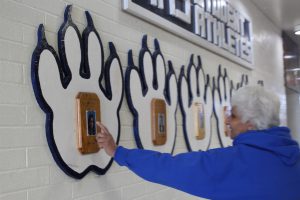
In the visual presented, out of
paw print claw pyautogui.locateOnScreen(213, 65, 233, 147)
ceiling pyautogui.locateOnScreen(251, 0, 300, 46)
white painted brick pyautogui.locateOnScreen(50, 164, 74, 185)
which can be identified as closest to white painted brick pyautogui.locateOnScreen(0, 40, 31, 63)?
white painted brick pyautogui.locateOnScreen(50, 164, 74, 185)

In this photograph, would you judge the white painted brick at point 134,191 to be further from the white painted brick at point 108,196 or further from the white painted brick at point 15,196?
the white painted brick at point 15,196

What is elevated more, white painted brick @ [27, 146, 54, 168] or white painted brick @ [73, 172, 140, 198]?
white painted brick @ [27, 146, 54, 168]

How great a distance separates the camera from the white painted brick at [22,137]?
4.55 ft

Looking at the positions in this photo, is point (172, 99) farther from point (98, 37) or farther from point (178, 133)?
point (98, 37)

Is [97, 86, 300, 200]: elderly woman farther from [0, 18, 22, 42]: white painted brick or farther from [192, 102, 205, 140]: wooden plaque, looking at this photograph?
[192, 102, 205, 140]: wooden plaque

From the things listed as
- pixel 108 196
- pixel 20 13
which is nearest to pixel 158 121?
pixel 108 196

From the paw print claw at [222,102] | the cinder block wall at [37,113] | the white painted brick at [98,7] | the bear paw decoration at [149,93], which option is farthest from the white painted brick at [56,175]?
the paw print claw at [222,102]

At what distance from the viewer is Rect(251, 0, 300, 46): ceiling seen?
495 centimetres

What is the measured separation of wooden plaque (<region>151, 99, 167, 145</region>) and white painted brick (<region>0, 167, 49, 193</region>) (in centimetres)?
88

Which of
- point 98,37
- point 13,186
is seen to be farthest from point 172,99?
point 13,186

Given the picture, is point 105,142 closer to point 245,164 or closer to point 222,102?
point 245,164

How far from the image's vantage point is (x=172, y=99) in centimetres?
259

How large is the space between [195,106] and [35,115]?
1.61 metres

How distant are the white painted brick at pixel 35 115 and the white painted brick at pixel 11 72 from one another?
0.39 ft
